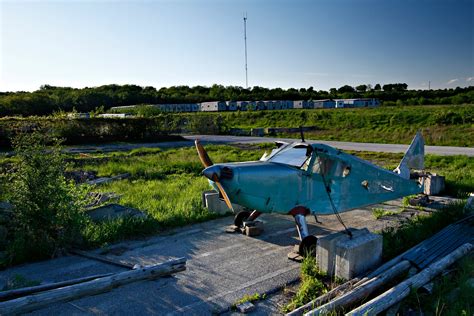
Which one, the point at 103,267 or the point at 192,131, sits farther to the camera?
the point at 192,131

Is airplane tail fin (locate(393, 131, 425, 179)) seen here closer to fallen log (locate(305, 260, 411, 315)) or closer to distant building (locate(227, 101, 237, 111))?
fallen log (locate(305, 260, 411, 315))

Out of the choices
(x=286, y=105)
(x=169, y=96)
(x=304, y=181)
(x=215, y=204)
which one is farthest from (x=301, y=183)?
(x=169, y=96)

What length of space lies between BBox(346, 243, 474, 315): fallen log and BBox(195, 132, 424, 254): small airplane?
1.99m

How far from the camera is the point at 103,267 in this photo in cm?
646

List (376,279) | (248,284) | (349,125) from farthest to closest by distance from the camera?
(349,125) < (248,284) < (376,279)

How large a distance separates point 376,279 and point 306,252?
5.47ft

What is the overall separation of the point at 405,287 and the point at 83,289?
402cm

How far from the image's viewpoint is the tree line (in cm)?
5788

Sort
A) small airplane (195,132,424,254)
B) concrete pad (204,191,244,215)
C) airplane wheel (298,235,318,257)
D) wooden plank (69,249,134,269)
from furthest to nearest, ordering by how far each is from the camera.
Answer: concrete pad (204,191,244,215)
small airplane (195,132,424,254)
airplane wheel (298,235,318,257)
wooden plank (69,249,134,269)

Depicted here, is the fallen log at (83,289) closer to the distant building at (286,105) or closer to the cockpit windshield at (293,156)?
the cockpit windshield at (293,156)

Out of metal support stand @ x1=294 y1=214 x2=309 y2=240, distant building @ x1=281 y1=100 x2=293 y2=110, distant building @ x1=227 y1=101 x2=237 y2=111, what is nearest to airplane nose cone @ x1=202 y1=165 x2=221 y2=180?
metal support stand @ x1=294 y1=214 x2=309 y2=240

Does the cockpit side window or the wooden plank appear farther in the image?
the cockpit side window

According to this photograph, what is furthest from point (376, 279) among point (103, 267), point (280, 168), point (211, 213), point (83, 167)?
point (83, 167)

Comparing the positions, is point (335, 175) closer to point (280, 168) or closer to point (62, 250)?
point (280, 168)
